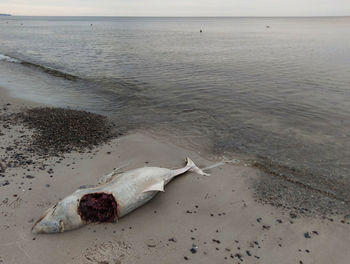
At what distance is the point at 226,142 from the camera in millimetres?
11133

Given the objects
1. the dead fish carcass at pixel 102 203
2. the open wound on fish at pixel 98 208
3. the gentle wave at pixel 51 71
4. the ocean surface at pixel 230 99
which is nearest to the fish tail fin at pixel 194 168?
the dead fish carcass at pixel 102 203

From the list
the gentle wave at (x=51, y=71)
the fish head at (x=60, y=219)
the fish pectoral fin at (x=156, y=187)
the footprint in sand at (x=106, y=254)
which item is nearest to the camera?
the footprint in sand at (x=106, y=254)

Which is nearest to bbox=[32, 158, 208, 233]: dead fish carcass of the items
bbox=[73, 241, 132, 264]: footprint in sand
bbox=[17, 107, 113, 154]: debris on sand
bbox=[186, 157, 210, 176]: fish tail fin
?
bbox=[73, 241, 132, 264]: footprint in sand

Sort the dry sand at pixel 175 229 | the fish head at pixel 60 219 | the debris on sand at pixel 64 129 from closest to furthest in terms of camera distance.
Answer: the dry sand at pixel 175 229 < the fish head at pixel 60 219 < the debris on sand at pixel 64 129

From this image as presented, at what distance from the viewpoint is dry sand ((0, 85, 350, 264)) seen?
222 inches

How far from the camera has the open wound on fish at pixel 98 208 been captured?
6430mm

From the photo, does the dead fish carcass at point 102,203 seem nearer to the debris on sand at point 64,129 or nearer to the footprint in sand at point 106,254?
the footprint in sand at point 106,254

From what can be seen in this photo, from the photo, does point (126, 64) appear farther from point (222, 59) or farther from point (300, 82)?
point (300, 82)

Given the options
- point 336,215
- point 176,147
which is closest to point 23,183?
point 176,147

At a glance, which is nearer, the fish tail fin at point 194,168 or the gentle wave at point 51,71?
the fish tail fin at point 194,168

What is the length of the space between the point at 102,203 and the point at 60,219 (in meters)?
1.01

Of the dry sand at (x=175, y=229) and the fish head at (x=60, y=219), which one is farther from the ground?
the fish head at (x=60, y=219)

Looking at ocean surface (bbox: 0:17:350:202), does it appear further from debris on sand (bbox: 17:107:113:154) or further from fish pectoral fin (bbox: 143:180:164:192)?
fish pectoral fin (bbox: 143:180:164:192)

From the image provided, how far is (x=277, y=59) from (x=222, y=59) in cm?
638
